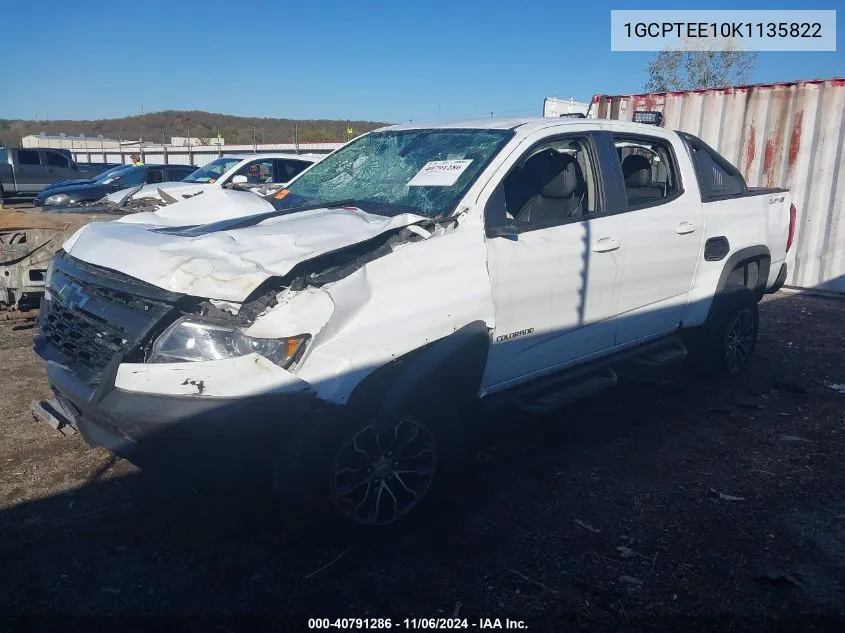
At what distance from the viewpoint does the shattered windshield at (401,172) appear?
11.7 feet

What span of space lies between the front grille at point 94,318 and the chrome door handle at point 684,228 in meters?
3.21

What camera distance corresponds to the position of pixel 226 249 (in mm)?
2975

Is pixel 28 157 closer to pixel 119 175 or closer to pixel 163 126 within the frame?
pixel 119 175

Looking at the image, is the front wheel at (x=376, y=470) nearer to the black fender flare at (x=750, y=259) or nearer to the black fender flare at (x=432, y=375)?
the black fender flare at (x=432, y=375)

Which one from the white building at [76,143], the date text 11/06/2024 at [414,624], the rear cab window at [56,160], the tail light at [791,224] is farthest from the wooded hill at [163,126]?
the date text 11/06/2024 at [414,624]

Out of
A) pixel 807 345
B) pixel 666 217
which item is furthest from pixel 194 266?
pixel 807 345

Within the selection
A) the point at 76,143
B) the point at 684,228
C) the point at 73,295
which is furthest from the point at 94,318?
the point at 76,143

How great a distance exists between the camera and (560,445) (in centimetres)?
430

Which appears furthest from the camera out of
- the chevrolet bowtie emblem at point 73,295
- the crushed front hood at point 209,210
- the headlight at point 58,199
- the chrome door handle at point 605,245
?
the headlight at point 58,199

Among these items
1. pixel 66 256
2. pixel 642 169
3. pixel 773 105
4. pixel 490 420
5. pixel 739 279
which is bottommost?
pixel 490 420

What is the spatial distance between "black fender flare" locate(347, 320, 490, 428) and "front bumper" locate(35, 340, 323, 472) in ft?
0.93

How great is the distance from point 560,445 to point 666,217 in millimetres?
1596

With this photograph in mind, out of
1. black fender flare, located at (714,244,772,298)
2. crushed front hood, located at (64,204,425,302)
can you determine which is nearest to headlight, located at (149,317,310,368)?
crushed front hood, located at (64,204,425,302)

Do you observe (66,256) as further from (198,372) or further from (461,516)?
(461,516)
